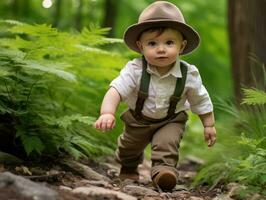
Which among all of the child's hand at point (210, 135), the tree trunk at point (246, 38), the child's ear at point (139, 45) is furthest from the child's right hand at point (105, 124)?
the tree trunk at point (246, 38)

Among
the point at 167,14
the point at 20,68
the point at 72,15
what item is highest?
the point at 167,14

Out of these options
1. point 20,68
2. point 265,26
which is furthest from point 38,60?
point 265,26

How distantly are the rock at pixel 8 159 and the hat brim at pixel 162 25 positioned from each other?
3.77 ft

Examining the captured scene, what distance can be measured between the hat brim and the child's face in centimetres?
4

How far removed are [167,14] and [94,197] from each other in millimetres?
1468

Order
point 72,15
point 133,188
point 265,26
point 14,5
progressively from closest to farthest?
point 133,188, point 265,26, point 14,5, point 72,15

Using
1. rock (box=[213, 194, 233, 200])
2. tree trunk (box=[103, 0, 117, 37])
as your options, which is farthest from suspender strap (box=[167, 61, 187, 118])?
tree trunk (box=[103, 0, 117, 37])

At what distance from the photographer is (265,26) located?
614 centimetres

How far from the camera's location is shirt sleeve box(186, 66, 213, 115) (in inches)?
160

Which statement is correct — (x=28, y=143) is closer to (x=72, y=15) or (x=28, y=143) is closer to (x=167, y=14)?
(x=167, y=14)

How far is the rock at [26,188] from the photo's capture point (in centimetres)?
271

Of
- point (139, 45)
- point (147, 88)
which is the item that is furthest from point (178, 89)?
point (139, 45)

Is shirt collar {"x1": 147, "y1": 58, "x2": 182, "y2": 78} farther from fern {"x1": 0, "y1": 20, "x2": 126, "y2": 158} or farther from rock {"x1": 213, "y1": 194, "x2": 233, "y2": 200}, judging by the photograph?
rock {"x1": 213, "y1": 194, "x2": 233, "y2": 200}

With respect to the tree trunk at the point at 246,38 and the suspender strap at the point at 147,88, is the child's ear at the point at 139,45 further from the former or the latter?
the tree trunk at the point at 246,38
